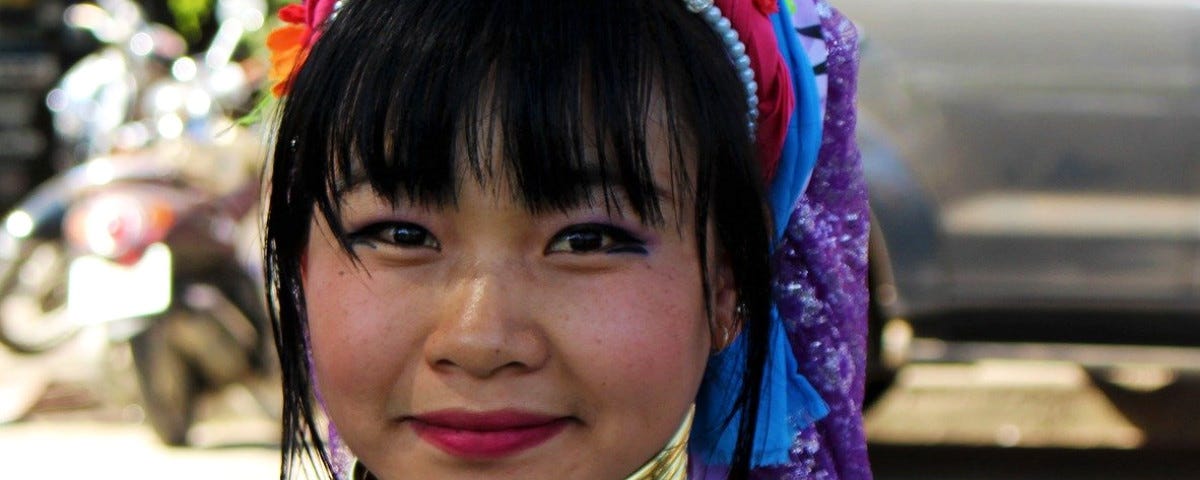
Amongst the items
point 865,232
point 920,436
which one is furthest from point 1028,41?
point 865,232

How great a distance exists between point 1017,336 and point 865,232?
326cm

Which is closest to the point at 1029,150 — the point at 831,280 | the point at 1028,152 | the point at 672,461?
the point at 1028,152

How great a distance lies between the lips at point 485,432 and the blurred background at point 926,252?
8.72ft

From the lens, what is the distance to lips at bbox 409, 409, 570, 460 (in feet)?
4.69

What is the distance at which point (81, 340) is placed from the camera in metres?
6.73

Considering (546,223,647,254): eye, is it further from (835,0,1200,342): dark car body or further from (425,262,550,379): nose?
(835,0,1200,342): dark car body

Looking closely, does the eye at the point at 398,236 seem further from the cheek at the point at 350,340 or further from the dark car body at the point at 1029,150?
the dark car body at the point at 1029,150

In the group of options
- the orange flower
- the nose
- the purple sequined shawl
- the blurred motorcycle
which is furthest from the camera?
the blurred motorcycle

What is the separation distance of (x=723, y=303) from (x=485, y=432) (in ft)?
0.91

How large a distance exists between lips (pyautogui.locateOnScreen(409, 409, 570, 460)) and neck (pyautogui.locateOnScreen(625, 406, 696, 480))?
13cm

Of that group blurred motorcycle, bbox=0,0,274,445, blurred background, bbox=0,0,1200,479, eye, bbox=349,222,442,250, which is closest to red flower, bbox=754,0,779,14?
eye, bbox=349,222,442,250

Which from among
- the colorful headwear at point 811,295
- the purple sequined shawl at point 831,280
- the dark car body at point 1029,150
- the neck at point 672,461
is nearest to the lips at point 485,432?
the neck at point 672,461

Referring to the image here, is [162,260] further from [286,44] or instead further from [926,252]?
[286,44]

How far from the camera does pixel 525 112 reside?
1.42 m
